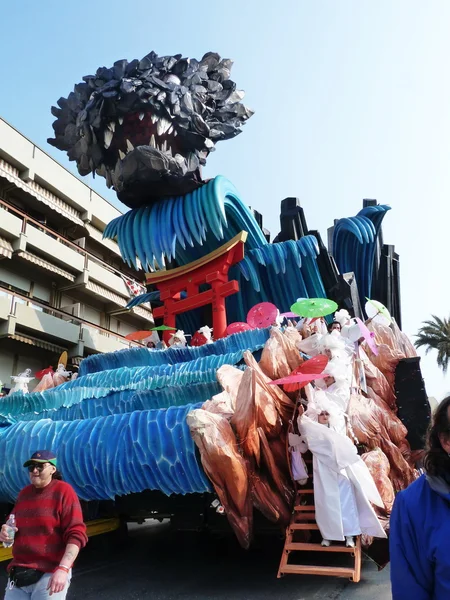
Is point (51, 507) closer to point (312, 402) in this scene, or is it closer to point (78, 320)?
point (312, 402)

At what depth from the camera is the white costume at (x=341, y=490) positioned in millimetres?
4059

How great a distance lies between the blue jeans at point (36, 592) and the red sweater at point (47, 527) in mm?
54

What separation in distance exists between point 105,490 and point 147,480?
21.2 inches

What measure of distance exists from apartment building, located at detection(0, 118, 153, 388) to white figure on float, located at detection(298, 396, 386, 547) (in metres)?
13.9

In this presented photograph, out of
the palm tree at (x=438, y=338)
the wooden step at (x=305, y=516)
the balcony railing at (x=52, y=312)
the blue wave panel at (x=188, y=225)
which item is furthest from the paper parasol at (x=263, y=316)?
the palm tree at (x=438, y=338)

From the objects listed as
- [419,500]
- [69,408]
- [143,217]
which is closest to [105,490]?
[69,408]

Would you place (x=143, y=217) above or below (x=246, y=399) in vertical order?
above

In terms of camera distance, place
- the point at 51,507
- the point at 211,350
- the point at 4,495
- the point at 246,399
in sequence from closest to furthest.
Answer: the point at 51,507 → the point at 246,399 → the point at 4,495 → the point at 211,350

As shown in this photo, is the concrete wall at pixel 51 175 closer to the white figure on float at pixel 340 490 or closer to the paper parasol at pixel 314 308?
the paper parasol at pixel 314 308

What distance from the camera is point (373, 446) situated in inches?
202

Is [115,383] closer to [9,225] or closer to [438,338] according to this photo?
[9,225]

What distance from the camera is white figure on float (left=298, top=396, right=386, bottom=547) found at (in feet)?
13.3

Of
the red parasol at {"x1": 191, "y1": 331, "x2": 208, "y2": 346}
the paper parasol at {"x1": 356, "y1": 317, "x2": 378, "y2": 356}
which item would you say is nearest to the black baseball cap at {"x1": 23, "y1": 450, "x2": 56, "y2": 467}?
the paper parasol at {"x1": 356, "y1": 317, "x2": 378, "y2": 356}

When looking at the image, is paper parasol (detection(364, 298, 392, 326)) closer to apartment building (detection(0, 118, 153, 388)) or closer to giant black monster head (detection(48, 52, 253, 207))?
giant black monster head (detection(48, 52, 253, 207))
